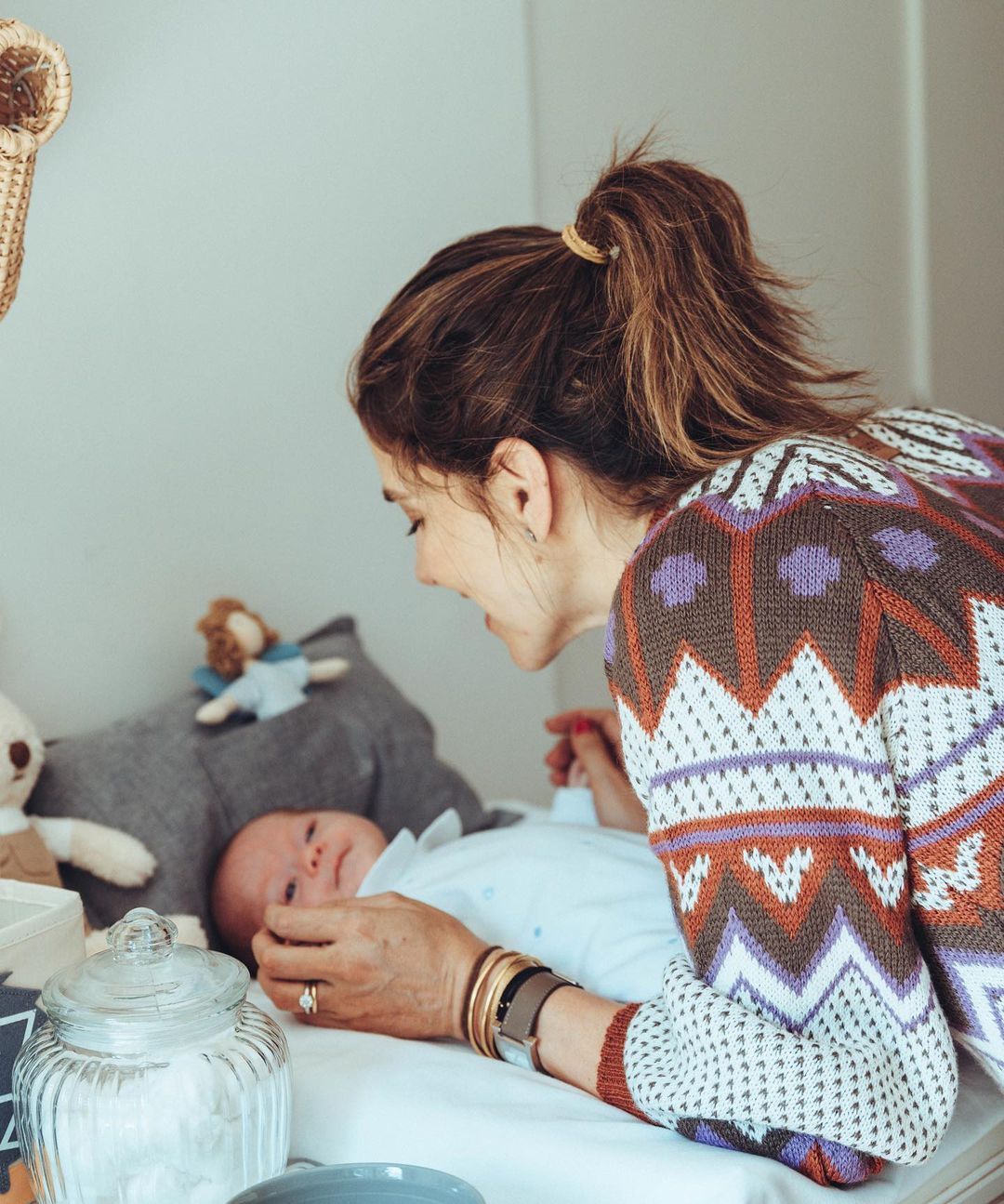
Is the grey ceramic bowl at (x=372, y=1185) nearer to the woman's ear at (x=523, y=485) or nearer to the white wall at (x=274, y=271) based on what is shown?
the woman's ear at (x=523, y=485)

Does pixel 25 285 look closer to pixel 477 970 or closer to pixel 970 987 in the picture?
pixel 477 970

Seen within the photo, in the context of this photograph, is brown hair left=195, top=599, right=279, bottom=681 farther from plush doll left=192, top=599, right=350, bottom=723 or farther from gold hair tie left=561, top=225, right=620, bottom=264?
gold hair tie left=561, top=225, right=620, bottom=264

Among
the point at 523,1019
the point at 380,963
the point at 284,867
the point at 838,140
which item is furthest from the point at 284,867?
the point at 838,140

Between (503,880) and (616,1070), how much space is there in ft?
1.12

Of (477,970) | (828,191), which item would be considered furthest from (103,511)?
(828,191)

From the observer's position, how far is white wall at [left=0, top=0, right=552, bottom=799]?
144 centimetres

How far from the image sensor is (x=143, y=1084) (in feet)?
2.51

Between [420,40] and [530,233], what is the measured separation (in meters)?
0.67

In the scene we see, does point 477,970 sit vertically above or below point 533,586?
below

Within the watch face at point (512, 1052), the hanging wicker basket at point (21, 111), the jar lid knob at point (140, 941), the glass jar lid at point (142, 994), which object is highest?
the hanging wicker basket at point (21, 111)

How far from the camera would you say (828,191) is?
2.52 meters

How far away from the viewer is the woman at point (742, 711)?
85cm

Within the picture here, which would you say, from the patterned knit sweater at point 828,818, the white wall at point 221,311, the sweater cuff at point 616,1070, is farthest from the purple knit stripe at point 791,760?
the white wall at point 221,311

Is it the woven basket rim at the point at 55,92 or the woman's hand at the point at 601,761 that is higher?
the woven basket rim at the point at 55,92
